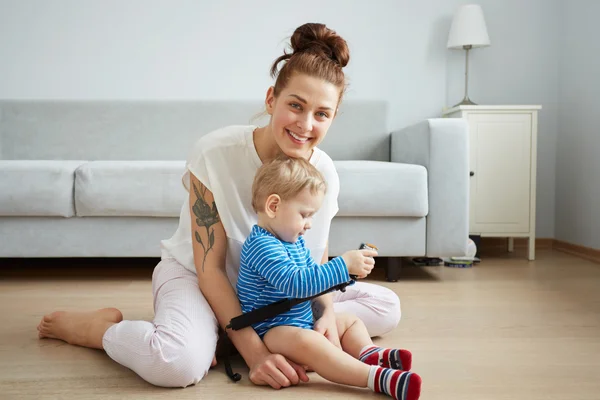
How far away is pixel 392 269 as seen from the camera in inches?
92.4

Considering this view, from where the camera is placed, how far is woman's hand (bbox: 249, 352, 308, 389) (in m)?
1.15

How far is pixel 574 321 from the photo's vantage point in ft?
5.56

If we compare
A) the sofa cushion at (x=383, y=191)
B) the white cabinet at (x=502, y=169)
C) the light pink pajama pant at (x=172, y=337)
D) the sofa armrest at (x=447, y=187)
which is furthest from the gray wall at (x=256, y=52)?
the light pink pajama pant at (x=172, y=337)

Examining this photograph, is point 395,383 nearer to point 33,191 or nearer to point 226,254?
point 226,254

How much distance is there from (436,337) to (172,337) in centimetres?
72

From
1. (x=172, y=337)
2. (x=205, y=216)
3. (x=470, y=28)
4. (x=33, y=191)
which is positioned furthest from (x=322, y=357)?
(x=470, y=28)

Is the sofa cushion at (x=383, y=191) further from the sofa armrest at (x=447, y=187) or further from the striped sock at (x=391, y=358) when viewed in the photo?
the striped sock at (x=391, y=358)

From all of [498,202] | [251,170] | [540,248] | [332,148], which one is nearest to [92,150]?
[332,148]

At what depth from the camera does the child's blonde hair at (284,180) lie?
119 cm

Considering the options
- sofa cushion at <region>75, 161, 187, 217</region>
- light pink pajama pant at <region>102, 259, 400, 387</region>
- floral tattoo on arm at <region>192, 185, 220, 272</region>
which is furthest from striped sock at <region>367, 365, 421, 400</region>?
sofa cushion at <region>75, 161, 187, 217</region>

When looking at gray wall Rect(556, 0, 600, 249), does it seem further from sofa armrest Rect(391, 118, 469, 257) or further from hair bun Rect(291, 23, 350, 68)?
hair bun Rect(291, 23, 350, 68)

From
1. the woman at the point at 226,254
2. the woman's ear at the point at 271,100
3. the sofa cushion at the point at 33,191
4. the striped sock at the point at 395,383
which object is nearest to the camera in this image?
the striped sock at the point at 395,383

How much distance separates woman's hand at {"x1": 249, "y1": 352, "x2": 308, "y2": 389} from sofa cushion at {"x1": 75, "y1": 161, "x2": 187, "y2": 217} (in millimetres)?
1156

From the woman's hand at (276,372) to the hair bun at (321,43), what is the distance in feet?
2.08
